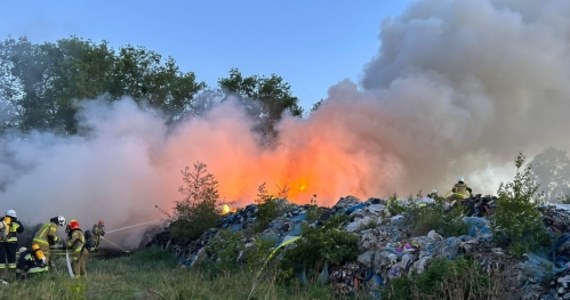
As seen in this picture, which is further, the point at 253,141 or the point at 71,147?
the point at 253,141

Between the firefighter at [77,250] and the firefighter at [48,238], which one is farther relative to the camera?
the firefighter at [77,250]

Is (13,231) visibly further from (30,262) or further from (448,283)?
(448,283)

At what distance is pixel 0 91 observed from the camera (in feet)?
92.2

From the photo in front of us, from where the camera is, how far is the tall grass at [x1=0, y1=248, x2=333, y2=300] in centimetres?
800

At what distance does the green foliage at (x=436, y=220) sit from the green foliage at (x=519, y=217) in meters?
1.30

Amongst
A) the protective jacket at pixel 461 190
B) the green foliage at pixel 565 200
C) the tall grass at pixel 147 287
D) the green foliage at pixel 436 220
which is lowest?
the tall grass at pixel 147 287

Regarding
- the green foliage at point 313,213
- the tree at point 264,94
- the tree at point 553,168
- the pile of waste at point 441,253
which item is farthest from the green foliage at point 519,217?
the tree at point 553,168

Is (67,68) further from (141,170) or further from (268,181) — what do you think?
(268,181)

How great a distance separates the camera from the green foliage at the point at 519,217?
29.8 ft

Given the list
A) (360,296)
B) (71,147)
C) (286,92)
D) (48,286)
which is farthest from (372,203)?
(286,92)

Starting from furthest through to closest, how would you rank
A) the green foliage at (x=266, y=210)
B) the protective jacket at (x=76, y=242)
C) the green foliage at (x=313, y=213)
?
1. the green foliage at (x=266, y=210)
2. the green foliage at (x=313, y=213)
3. the protective jacket at (x=76, y=242)

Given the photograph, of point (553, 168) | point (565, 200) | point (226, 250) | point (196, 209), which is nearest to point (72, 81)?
point (196, 209)

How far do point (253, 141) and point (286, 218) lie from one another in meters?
8.04

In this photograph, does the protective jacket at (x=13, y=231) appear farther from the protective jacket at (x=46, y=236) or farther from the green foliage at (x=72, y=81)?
the green foliage at (x=72, y=81)
